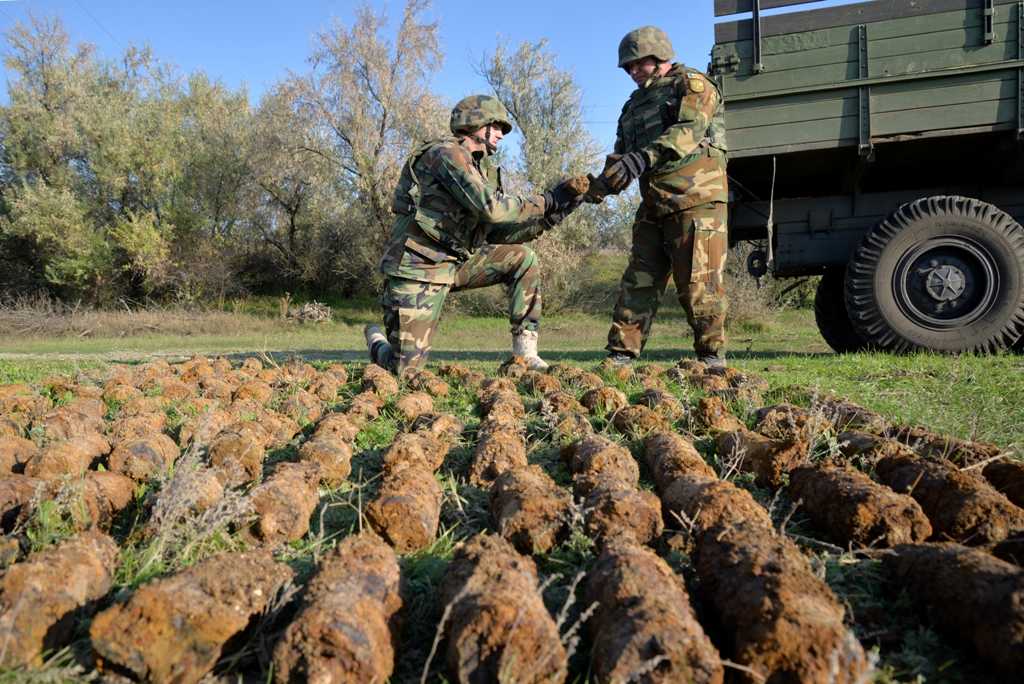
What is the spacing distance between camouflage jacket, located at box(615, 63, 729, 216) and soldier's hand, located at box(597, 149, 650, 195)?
12 cm

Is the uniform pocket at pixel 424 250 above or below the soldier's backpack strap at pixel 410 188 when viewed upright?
below

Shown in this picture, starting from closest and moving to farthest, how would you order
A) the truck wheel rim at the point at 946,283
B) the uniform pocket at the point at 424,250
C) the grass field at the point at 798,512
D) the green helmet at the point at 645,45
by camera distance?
the grass field at the point at 798,512, the uniform pocket at the point at 424,250, the green helmet at the point at 645,45, the truck wheel rim at the point at 946,283

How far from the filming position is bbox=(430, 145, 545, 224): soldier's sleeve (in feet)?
16.9

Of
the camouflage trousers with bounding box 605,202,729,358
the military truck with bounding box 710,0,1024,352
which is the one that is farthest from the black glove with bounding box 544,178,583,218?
the military truck with bounding box 710,0,1024,352

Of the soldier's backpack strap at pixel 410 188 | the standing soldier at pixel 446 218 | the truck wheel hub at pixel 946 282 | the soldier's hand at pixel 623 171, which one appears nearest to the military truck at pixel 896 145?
the truck wheel hub at pixel 946 282

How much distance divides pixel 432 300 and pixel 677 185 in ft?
7.22

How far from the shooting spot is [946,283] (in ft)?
19.0

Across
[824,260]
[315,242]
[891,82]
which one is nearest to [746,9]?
[891,82]

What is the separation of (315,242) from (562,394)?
22448 mm

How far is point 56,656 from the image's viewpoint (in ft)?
4.95

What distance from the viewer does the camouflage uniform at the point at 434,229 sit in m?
5.23

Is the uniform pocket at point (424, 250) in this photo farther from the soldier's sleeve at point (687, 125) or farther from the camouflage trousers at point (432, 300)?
the soldier's sleeve at point (687, 125)

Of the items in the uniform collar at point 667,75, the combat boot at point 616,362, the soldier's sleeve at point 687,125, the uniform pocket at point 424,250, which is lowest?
the combat boot at point 616,362

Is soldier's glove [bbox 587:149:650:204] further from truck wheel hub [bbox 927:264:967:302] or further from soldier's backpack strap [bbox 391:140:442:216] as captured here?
truck wheel hub [bbox 927:264:967:302]
